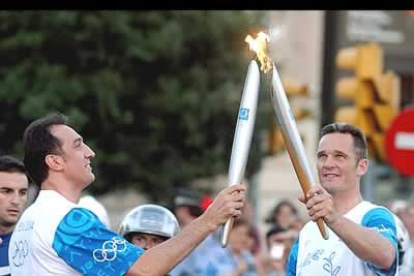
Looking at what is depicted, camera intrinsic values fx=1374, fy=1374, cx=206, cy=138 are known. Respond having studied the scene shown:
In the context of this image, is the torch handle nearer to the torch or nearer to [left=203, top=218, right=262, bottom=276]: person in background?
the torch

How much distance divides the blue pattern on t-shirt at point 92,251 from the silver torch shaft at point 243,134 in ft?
1.49

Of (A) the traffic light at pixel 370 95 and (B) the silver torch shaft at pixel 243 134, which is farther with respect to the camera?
(A) the traffic light at pixel 370 95

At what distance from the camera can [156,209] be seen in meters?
6.95

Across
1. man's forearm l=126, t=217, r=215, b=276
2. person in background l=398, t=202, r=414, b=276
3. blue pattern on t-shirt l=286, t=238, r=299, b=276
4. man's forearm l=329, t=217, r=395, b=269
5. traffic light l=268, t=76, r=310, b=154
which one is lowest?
man's forearm l=126, t=217, r=215, b=276

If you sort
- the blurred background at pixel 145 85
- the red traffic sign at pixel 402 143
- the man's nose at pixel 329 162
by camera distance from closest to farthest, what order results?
the man's nose at pixel 329 162 < the red traffic sign at pixel 402 143 < the blurred background at pixel 145 85

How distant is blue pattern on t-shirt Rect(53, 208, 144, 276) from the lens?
5750 millimetres

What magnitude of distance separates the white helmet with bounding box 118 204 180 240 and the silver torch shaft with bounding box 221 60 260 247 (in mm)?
1147

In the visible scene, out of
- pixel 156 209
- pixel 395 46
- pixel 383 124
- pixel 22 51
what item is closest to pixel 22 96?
pixel 22 51

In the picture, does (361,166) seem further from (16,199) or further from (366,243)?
(16,199)

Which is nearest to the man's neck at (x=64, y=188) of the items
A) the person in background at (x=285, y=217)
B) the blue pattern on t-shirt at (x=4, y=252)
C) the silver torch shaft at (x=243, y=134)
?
the silver torch shaft at (x=243, y=134)

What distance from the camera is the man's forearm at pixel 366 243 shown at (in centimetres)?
581

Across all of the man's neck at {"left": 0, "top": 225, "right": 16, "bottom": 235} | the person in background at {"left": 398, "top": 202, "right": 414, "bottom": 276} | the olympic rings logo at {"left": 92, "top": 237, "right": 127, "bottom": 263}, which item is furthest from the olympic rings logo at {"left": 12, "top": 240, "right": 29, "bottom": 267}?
the person in background at {"left": 398, "top": 202, "right": 414, "bottom": 276}

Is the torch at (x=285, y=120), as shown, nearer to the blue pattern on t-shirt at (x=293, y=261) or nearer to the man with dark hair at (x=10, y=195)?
the blue pattern on t-shirt at (x=293, y=261)

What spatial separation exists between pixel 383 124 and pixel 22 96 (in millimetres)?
6175
